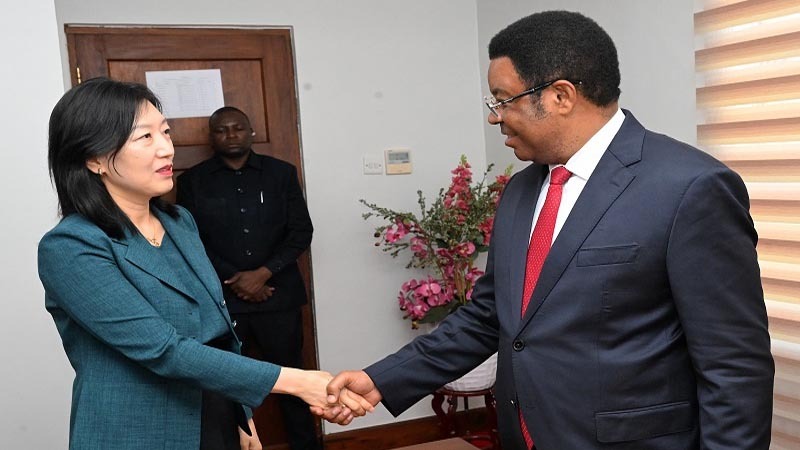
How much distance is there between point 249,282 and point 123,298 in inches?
81.8

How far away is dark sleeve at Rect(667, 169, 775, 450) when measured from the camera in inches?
53.8

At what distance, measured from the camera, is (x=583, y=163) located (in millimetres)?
1593

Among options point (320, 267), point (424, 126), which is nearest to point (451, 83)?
point (424, 126)

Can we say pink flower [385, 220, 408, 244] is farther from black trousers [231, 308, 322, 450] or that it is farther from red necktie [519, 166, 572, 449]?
red necktie [519, 166, 572, 449]

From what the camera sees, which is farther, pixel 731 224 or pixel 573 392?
pixel 573 392

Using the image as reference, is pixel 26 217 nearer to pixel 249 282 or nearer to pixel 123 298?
pixel 249 282

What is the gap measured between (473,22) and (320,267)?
1.71 metres

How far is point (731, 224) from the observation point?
1.37 m

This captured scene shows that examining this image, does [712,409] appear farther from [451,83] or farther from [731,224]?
[451,83]

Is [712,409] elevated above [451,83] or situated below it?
below

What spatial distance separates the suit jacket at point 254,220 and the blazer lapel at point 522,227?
2.22 m

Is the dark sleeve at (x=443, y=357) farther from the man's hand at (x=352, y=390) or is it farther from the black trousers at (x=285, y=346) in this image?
the black trousers at (x=285, y=346)

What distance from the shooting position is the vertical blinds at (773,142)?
2.51 meters

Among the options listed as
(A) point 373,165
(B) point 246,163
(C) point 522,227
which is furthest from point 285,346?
(C) point 522,227
